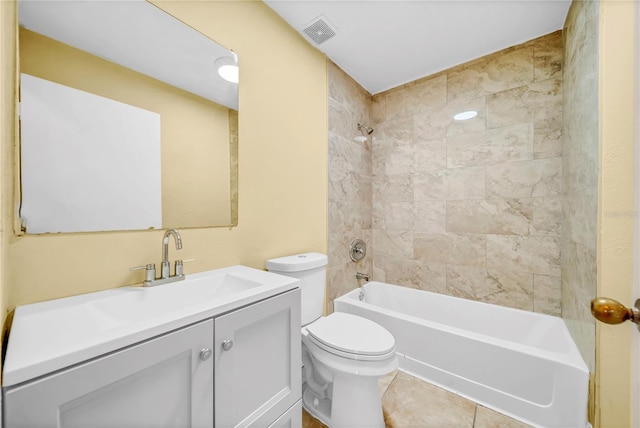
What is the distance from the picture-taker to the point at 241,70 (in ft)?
4.64

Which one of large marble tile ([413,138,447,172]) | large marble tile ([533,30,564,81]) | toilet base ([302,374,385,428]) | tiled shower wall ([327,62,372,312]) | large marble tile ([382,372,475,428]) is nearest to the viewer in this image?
toilet base ([302,374,385,428])

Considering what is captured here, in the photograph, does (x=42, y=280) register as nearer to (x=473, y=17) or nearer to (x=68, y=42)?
(x=68, y=42)

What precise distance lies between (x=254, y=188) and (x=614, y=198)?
1.65 meters

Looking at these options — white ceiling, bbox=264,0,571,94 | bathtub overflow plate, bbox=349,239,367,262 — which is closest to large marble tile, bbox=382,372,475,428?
bathtub overflow plate, bbox=349,239,367,262

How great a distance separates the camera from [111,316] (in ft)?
2.79

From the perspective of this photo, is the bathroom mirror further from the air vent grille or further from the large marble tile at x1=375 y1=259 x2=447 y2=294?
the large marble tile at x1=375 y1=259 x2=447 y2=294

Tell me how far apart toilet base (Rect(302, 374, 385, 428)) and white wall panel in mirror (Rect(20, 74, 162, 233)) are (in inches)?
47.3

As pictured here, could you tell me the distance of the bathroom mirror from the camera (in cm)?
83

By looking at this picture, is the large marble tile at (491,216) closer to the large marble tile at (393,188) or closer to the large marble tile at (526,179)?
the large marble tile at (526,179)

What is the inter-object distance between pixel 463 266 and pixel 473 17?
1848 mm

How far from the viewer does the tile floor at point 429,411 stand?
1350 mm

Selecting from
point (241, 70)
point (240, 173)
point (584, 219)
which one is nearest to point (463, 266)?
point (584, 219)

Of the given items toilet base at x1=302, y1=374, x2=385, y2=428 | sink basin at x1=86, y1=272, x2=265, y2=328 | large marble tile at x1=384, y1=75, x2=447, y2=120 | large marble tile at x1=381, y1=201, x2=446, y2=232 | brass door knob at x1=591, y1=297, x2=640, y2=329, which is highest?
large marble tile at x1=384, y1=75, x2=447, y2=120

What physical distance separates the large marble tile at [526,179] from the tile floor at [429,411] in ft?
4.89
